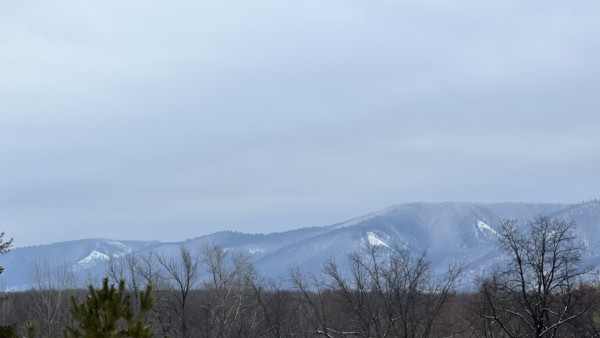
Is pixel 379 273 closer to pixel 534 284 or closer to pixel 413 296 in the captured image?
pixel 413 296

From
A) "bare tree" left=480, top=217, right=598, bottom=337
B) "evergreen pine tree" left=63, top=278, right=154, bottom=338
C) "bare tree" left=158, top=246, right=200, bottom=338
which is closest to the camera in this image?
"evergreen pine tree" left=63, top=278, right=154, bottom=338

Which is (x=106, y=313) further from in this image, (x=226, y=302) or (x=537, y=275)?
(x=226, y=302)

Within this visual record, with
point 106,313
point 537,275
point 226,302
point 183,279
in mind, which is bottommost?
point 537,275

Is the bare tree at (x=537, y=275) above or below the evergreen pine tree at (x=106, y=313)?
below

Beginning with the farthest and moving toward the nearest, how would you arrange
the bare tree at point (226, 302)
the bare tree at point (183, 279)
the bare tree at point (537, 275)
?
the bare tree at point (226, 302), the bare tree at point (183, 279), the bare tree at point (537, 275)

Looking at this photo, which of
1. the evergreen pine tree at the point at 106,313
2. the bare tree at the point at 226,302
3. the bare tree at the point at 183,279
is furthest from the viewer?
the bare tree at the point at 226,302

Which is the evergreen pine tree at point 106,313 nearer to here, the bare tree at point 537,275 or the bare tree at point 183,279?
the bare tree at point 537,275

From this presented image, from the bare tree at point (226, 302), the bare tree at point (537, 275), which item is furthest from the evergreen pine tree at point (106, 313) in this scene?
the bare tree at point (226, 302)

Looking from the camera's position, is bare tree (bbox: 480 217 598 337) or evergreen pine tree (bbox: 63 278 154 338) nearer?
evergreen pine tree (bbox: 63 278 154 338)

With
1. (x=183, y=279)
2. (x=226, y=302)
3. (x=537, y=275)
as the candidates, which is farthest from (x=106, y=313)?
(x=226, y=302)

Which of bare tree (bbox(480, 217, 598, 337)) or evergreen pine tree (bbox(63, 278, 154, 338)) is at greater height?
evergreen pine tree (bbox(63, 278, 154, 338))

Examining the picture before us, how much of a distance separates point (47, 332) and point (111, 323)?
5815cm

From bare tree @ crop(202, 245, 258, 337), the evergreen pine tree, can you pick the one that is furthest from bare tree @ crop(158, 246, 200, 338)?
the evergreen pine tree

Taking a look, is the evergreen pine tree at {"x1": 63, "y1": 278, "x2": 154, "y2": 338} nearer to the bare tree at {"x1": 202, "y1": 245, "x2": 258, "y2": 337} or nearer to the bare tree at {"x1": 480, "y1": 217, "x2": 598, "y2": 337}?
the bare tree at {"x1": 480, "y1": 217, "x2": 598, "y2": 337}
